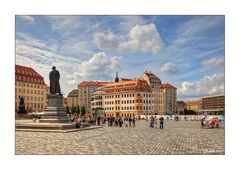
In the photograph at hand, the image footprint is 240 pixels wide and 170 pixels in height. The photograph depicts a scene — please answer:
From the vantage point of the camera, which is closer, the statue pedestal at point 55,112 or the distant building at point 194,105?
the statue pedestal at point 55,112

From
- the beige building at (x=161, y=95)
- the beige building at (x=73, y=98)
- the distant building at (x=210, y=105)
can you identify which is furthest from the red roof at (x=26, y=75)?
the distant building at (x=210, y=105)

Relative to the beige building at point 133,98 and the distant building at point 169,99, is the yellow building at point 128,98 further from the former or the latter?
the distant building at point 169,99

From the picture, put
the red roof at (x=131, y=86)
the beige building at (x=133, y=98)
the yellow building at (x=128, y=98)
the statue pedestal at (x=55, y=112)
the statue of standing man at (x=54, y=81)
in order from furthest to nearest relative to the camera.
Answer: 1. the red roof at (x=131, y=86)
2. the beige building at (x=133, y=98)
3. the yellow building at (x=128, y=98)
4. the statue of standing man at (x=54, y=81)
5. the statue pedestal at (x=55, y=112)

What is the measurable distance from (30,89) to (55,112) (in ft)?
145

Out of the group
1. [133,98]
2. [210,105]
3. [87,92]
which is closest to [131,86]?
[133,98]

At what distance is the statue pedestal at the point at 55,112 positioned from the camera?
933 inches

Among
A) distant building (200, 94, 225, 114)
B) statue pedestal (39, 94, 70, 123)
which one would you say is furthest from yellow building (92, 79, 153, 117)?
statue pedestal (39, 94, 70, 123)

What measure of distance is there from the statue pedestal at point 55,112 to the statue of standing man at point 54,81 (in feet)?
2.31

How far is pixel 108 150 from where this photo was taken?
41.6ft

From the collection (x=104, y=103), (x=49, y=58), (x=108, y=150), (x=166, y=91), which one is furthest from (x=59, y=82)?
(x=166, y=91)

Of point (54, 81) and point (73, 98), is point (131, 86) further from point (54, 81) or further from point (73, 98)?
point (54, 81)

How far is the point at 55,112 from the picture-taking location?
2375 centimetres
